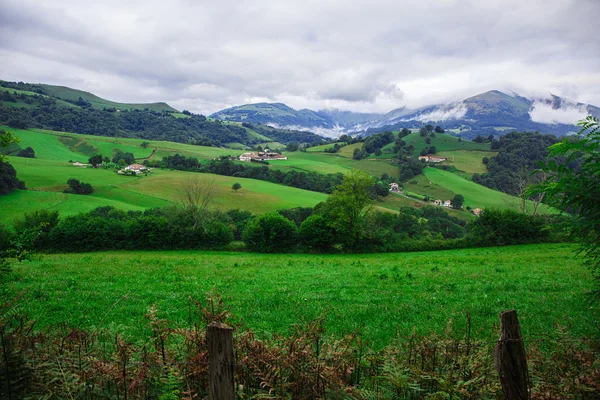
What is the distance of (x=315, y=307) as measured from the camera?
39.1 ft

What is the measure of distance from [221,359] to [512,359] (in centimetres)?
304

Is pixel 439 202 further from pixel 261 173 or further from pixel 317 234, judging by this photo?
pixel 317 234

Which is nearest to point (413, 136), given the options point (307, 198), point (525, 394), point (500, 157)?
point (500, 157)

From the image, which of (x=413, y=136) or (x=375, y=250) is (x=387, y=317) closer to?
(x=375, y=250)

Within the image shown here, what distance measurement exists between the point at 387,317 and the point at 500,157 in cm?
14895

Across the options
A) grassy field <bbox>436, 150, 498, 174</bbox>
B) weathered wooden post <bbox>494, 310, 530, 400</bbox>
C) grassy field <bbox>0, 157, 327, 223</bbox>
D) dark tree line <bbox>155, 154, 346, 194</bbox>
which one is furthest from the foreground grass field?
grassy field <bbox>436, 150, 498, 174</bbox>

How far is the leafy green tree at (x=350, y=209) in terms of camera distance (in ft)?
125

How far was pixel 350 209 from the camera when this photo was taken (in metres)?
38.5

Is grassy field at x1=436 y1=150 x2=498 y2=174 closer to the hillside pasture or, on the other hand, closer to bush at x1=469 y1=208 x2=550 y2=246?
the hillside pasture

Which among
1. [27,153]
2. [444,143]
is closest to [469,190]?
[444,143]

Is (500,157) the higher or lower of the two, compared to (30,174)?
higher

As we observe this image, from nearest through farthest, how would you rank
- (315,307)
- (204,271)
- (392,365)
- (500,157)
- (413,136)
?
(392,365) < (315,307) < (204,271) < (500,157) < (413,136)

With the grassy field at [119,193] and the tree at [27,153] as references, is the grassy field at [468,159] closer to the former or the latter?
the grassy field at [119,193]

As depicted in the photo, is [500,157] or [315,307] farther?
[500,157]
